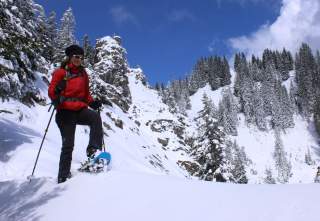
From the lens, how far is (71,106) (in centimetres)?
674

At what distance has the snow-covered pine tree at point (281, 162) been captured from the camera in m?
111

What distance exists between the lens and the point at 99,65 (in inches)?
2594

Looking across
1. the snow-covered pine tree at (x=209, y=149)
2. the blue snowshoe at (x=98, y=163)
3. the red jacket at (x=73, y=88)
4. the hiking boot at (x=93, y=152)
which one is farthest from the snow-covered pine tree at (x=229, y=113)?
the blue snowshoe at (x=98, y=163)

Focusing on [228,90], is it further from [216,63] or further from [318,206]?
[318,206]

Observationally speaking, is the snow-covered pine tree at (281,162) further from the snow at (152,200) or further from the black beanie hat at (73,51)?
the snow at (152,200)

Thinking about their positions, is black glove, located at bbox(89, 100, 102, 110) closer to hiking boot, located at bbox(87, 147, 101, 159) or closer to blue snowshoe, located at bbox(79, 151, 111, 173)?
hiking boot, located at bbox(87, 147, 101, 159)

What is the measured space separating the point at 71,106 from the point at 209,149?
26572 mm

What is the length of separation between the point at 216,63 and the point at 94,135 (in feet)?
Result: 614

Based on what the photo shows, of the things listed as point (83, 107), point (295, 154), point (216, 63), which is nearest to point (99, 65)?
point (83, 107)

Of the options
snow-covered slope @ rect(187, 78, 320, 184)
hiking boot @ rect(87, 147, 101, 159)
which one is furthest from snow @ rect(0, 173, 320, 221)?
snow-covered slope @ rect(187, 78, 320, 184)

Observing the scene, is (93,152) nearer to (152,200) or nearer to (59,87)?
(59,87)

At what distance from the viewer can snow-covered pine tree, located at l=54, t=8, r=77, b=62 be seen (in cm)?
5707

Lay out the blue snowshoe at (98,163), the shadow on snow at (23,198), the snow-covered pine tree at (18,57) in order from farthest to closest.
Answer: the snow-covered pine tree at (18,57), the blue snowshoe at (98,163), the shadow on snow at (23,198)

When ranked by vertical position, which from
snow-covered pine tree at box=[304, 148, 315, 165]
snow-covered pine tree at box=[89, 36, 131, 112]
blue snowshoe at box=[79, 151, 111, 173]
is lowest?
blue snowshoe at box=[79, 151, 111, 173]
